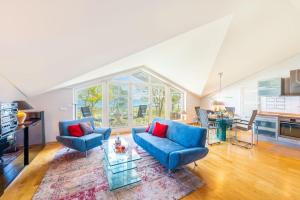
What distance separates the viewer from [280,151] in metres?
3.95

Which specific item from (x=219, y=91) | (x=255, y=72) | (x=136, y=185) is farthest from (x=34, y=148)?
(x=255, y=72)

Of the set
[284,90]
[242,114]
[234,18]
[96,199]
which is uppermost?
[234,18]

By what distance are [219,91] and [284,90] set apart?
262cm

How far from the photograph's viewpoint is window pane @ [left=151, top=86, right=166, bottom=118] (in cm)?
678

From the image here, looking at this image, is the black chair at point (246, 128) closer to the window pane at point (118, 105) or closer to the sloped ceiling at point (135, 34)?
the sloped ceiling at point (135, 34)

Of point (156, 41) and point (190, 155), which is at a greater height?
point (156, 41)

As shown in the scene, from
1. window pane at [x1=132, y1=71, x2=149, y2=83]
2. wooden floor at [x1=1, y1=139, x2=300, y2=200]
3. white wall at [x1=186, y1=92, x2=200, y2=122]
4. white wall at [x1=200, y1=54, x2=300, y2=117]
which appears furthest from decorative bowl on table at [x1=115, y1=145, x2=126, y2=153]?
white wall at [x1=200, y1=54, x2=300, y2=117]

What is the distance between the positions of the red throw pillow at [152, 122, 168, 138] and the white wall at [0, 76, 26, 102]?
357cm

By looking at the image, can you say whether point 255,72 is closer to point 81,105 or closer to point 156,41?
point 156,41

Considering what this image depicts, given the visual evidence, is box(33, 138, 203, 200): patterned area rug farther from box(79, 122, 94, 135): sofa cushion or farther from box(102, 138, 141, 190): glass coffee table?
box(79, 122, 94, 135): sofa cushion

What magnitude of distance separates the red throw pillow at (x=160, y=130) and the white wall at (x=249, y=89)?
4328 mm

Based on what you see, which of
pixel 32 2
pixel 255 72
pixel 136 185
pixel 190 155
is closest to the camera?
pixel 32 2

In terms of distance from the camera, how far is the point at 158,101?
273 inches

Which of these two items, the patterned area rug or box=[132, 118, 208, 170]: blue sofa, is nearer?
the patterned area rug
